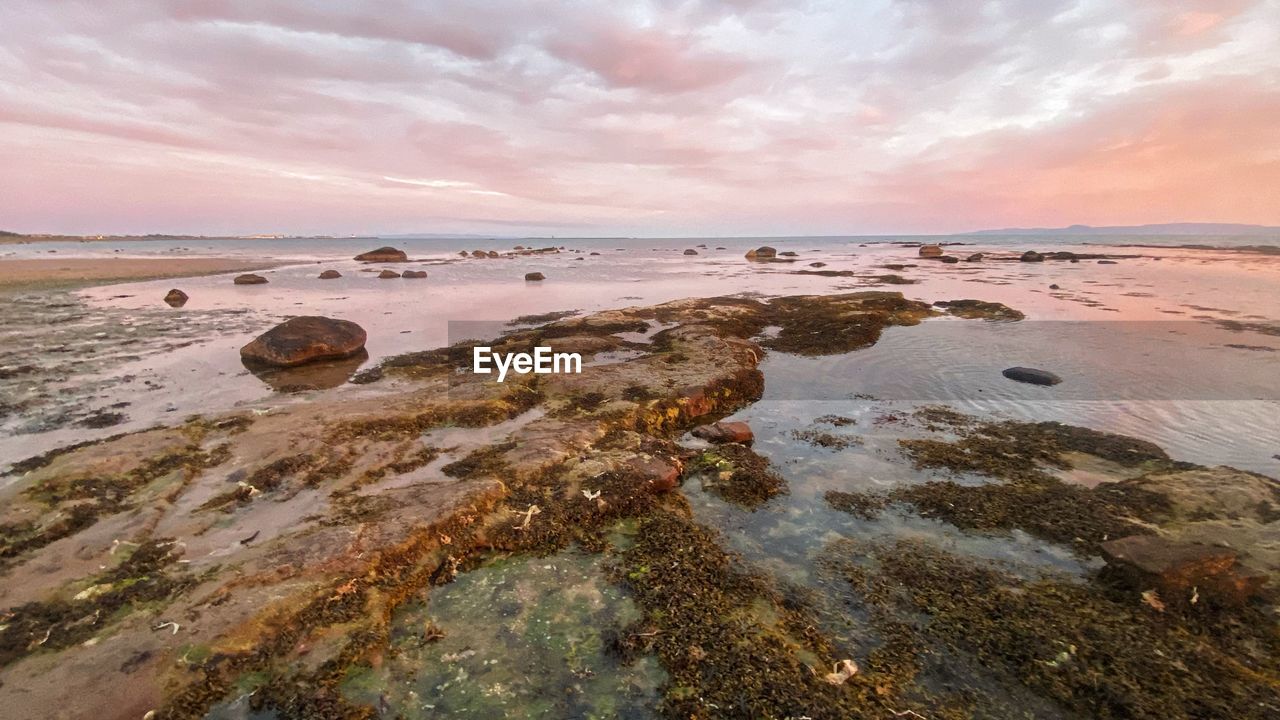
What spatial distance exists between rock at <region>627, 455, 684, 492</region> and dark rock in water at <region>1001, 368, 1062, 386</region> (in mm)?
14551

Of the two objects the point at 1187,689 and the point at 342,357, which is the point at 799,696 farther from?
the point at 342,357

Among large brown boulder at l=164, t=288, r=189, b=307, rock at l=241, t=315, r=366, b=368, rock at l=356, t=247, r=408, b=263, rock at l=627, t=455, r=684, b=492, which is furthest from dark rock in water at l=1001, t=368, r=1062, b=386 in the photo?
rock at l=356, t=247, r=408, b=263

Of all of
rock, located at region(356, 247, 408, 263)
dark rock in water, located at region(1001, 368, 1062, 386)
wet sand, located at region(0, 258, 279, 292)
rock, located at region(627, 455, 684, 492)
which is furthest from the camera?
rock, located at region(356, 247, 408, 263)

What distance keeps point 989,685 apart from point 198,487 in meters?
13.4

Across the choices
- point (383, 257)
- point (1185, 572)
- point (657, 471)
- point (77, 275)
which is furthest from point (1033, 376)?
point (383, 257)

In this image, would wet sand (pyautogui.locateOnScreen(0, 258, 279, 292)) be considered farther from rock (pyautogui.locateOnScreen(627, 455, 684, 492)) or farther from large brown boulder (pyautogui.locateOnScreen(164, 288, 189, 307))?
rock (pyautogui.locateOnScreen(627, 455, 684, 492))

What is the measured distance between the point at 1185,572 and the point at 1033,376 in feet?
41.2

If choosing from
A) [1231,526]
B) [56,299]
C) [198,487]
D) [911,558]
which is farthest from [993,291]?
[56,299]

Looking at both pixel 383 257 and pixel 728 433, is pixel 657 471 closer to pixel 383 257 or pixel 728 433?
pixel 728 433

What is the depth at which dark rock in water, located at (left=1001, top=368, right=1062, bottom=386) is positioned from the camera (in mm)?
17312

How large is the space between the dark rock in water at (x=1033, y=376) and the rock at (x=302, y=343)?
25.8 meters

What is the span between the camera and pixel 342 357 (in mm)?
20250

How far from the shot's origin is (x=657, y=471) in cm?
1050

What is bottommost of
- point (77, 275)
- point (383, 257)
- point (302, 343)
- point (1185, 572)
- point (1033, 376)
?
point (1185, 572)
